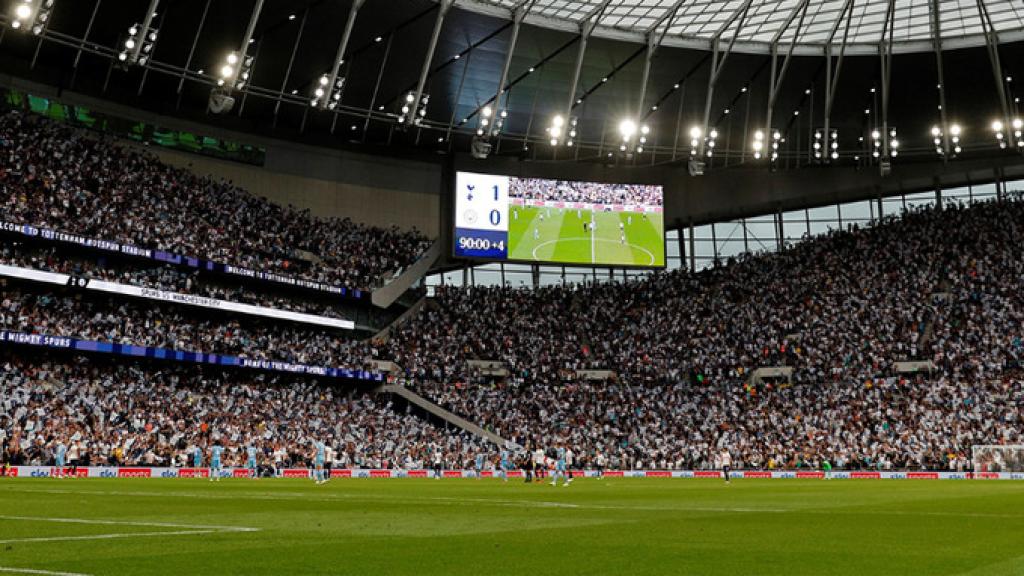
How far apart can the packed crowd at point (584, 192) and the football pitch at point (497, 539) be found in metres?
44.5

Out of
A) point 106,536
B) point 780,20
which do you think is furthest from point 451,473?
point 106,536

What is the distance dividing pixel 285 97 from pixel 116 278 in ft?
42.7

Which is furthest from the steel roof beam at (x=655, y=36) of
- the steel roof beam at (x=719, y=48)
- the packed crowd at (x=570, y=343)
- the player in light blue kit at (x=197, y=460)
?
the player in light blue kit at (x=197, y=460)

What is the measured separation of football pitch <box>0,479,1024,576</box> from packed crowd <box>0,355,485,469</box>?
74.1ft

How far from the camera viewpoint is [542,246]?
61.2 meters

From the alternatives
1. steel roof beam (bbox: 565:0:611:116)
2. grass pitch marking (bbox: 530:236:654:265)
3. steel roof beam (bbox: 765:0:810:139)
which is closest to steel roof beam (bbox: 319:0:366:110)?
steel roof beam (bbox: 565:0:611:116)

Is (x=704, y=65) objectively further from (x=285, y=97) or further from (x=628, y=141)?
(x=285, y=97)

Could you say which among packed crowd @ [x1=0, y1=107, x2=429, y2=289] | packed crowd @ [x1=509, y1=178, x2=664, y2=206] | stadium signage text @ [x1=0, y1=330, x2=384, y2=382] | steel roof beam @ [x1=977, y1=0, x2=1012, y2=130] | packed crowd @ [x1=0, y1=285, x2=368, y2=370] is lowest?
stadium signage text @ [x1=0, y1=330, x2=384, y2=382]

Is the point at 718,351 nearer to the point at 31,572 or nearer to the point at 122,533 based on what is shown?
the point at 122,533

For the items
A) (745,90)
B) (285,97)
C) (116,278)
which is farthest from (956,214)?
(116,278)

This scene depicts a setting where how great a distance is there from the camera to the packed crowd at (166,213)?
155 feet

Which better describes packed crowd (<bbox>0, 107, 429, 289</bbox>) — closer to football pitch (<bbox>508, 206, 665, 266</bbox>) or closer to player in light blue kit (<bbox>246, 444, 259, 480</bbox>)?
football pitch (<bbox>508, 206, 665, 266</bbox>)

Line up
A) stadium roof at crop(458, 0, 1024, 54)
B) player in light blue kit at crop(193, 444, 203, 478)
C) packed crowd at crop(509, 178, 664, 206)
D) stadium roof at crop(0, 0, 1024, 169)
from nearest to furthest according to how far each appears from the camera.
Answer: player in light blue kit at crop(193, 444, 203, 478)
stadium roof at crop(0, 0, 1024, 169)
stadium roof at crop(458, 0, 1024, 54)
packed crowd at crop(509, 178, 664, 206)

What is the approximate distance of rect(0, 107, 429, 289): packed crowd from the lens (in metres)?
47.1
